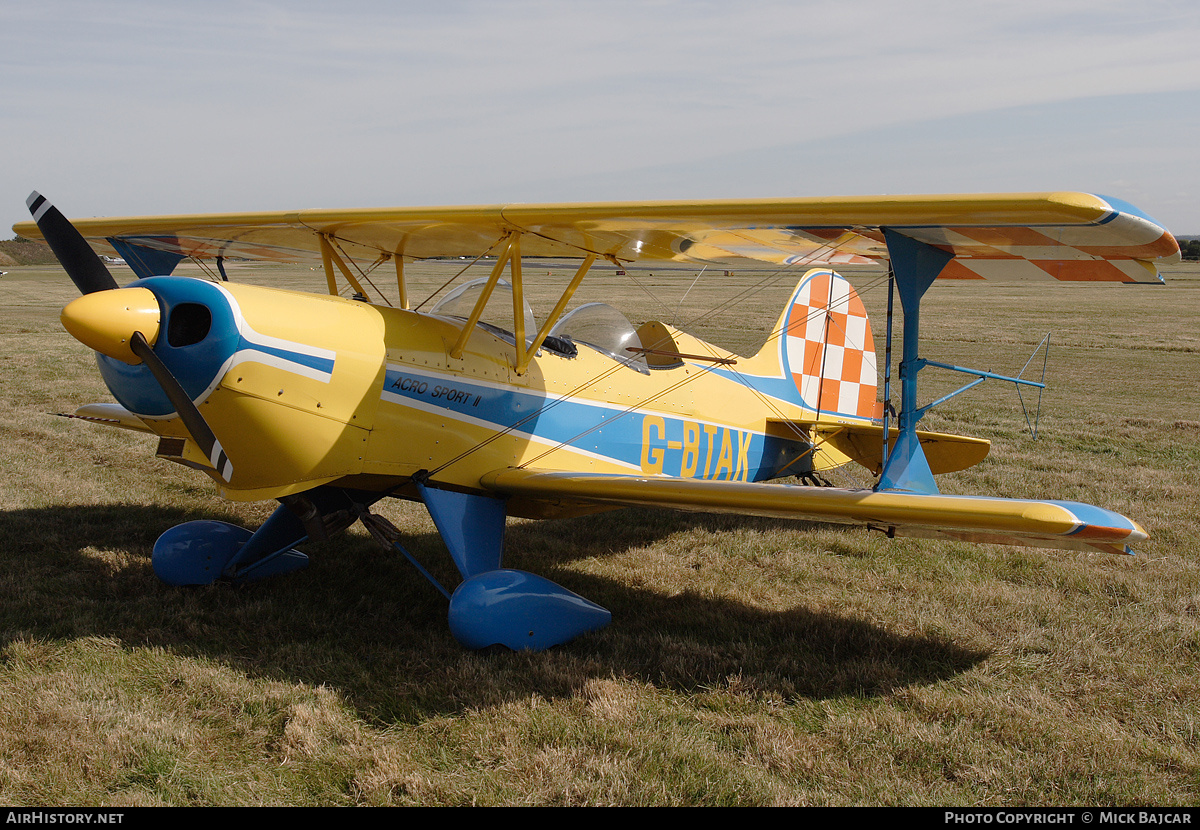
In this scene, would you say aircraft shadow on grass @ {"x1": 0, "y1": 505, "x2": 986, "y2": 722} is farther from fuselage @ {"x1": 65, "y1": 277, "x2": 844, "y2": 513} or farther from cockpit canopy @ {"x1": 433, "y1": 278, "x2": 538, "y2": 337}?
cockpit canopy @ {"x1": 433, "y1": 278, "x2": 538, "y2": 337}

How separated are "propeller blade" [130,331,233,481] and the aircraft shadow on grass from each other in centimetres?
104

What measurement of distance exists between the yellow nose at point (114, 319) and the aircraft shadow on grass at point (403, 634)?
167 centimetres

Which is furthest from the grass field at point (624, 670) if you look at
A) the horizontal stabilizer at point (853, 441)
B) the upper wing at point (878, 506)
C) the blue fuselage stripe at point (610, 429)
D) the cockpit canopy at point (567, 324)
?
the cockpit canopy at point (567, 324)

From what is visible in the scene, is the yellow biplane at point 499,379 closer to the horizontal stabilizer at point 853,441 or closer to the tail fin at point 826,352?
the horizontal stabilizer at point 853,441

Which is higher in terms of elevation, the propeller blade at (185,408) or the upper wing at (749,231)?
the upper wing at (749,231)

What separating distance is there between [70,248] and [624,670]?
12.3ft

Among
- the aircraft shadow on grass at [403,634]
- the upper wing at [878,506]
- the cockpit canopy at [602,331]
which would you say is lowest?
the aircraft shadow on grass at [403,634]

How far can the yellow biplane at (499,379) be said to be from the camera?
3854 mm

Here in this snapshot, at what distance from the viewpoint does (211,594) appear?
513 cm

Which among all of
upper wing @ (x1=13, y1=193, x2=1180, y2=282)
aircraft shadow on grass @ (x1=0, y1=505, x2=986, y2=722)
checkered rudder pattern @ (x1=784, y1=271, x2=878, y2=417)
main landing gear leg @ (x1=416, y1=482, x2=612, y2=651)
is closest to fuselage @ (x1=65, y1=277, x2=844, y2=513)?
main landing gear leg @ (x1=416, y1=482, x2=612, y2=651)

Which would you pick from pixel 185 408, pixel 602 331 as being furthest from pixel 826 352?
pixel 185 408

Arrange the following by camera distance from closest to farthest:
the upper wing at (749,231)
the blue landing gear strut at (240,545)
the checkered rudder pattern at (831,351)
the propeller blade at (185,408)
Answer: the upper wing at (749,231)
the propeller blade at (185,408)
the blue landing gear strut at (240,545)
the checkered rudder pattern at (831,351)

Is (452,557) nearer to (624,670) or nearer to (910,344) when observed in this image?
(624,670)

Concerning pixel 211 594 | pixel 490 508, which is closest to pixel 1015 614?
pixel 490 508
